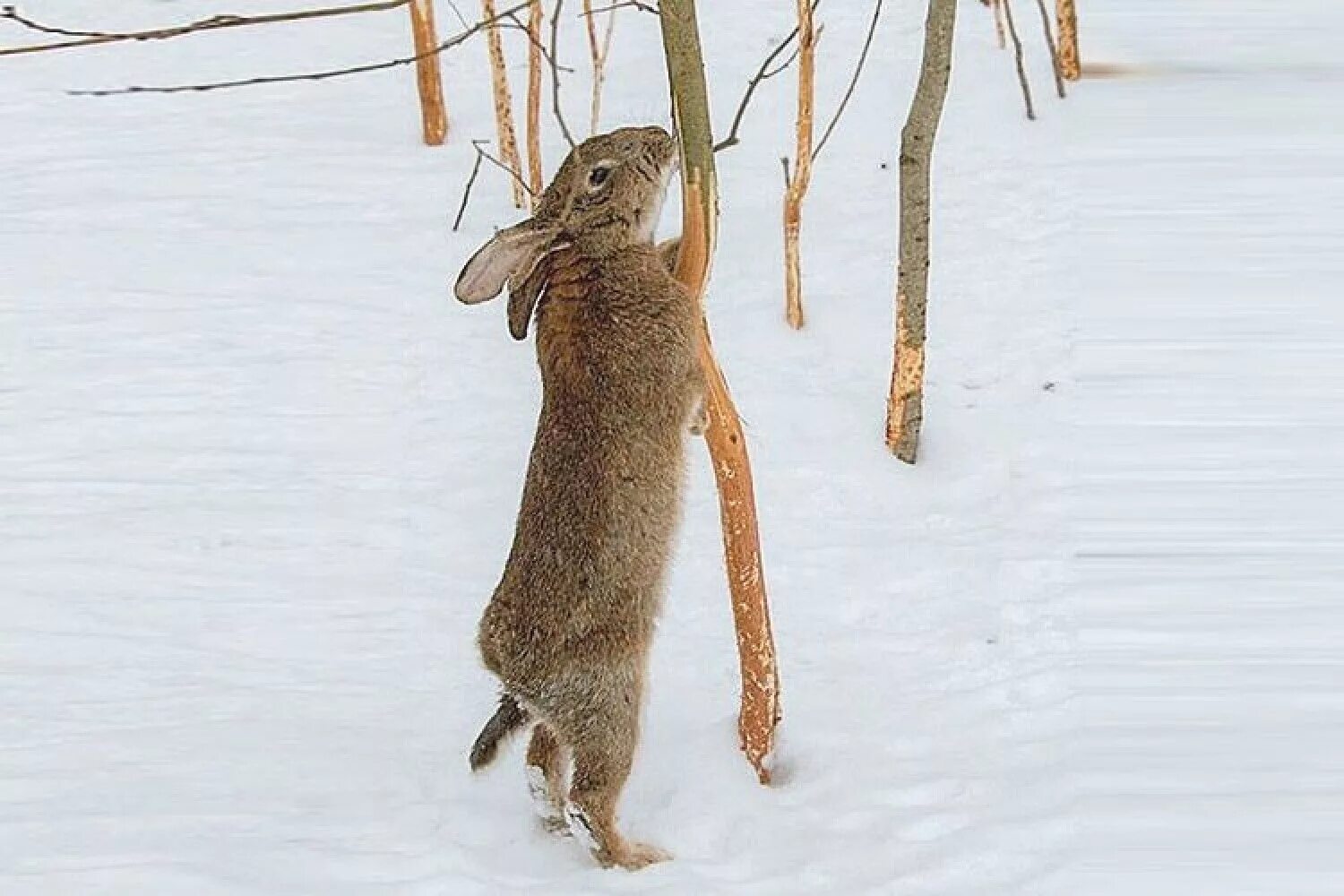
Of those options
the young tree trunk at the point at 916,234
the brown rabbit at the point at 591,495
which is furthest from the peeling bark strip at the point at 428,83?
the brown rabbit at the point at 591,495

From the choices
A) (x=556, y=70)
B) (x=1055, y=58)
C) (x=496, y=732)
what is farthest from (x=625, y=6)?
(x=496, y=732)

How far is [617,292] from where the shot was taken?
10.6ft

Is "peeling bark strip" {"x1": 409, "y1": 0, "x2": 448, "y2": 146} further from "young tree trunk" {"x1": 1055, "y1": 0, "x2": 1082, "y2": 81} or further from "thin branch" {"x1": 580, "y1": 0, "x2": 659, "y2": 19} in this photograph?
"young tree trunk" {"x1": 1055, "y1": 0, "x2": 1082, "y2": 81}

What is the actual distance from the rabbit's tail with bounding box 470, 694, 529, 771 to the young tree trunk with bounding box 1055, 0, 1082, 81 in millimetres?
4582

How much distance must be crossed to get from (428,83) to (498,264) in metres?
4.54

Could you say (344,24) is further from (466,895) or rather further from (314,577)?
(466,895)

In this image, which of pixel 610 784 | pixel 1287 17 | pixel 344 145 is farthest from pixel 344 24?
pixel 610 784

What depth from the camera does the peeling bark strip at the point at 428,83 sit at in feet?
23.6

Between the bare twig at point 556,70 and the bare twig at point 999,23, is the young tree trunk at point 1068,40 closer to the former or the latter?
the bare twig at point 999,23

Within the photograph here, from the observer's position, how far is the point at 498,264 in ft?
9.93

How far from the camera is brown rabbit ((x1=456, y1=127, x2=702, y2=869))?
3.08 meters

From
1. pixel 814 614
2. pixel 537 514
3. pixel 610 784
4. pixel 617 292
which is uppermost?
pixel 617 292

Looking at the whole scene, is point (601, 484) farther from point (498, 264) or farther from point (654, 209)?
point (654, 209)

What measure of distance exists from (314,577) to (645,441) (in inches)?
64.2
